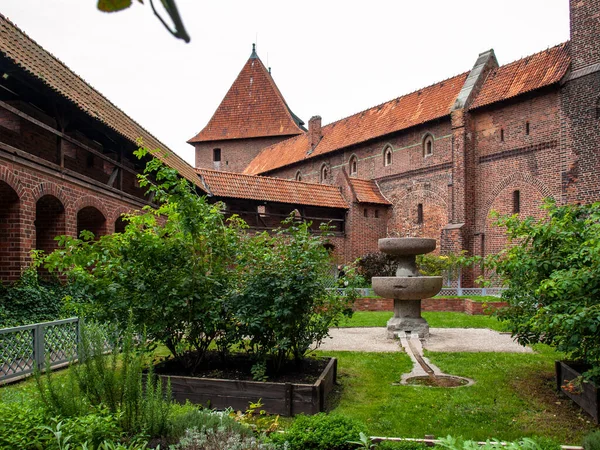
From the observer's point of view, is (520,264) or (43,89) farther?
(43,89)

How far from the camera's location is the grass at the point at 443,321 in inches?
515

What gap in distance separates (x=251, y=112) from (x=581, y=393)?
39824mm

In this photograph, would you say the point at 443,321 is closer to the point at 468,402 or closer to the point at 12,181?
the point at 468,402

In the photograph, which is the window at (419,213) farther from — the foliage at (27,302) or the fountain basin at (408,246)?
the foliage at (27,302)

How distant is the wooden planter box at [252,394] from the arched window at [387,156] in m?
22.8

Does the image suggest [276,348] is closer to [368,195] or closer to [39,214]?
[39,214]

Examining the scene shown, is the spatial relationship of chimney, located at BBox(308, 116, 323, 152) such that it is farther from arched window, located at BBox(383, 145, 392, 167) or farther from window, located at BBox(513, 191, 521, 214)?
window, located at BBox(513, 191, 521, 214)

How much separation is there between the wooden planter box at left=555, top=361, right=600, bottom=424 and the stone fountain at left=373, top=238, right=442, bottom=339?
4473 mm

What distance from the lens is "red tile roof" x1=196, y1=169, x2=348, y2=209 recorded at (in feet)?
80.3

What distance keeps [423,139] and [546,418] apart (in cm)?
2144

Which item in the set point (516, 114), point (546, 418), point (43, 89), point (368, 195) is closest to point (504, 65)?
point (516, 114)

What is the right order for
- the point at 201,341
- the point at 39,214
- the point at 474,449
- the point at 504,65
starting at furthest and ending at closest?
1. the point at 504,65
2. the point at 39,214
3. the point at 201,341
4. the point at 474,449

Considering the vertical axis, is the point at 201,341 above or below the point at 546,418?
above

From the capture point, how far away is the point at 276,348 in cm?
623
